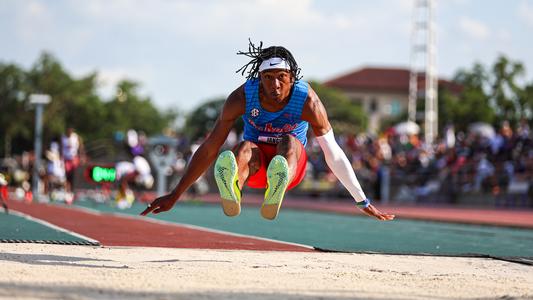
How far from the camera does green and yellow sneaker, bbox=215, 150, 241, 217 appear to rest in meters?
7.21

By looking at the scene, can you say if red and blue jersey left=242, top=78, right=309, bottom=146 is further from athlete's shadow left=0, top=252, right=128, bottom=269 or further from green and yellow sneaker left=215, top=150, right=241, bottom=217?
athlete's shadow left=0, top=252, right=128, bottom=269

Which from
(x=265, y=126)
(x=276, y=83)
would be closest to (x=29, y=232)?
(x=265, y=126)

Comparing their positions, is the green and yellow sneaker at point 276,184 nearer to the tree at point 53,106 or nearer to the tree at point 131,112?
the tree at point 53,106

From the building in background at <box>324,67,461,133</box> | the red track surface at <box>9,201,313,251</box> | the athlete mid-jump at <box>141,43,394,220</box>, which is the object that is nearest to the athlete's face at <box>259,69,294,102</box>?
the athlete mid-jump at <box>141,43,394,220</box>

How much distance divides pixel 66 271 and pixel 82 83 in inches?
3253

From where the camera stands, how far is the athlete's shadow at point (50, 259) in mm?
7121

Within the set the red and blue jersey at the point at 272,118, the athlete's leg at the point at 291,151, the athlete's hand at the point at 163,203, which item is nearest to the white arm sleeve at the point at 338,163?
the red and blue jersey at the point at 272,118

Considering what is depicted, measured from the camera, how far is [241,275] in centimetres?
678

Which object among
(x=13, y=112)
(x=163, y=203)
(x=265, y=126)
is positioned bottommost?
(x=163, y=203)

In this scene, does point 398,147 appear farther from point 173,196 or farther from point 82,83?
point 82,83

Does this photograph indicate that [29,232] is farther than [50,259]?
Yes

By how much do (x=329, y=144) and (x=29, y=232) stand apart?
166 inches

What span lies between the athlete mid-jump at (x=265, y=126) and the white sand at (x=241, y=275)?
1.93ft

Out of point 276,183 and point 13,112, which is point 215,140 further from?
point 13,112
